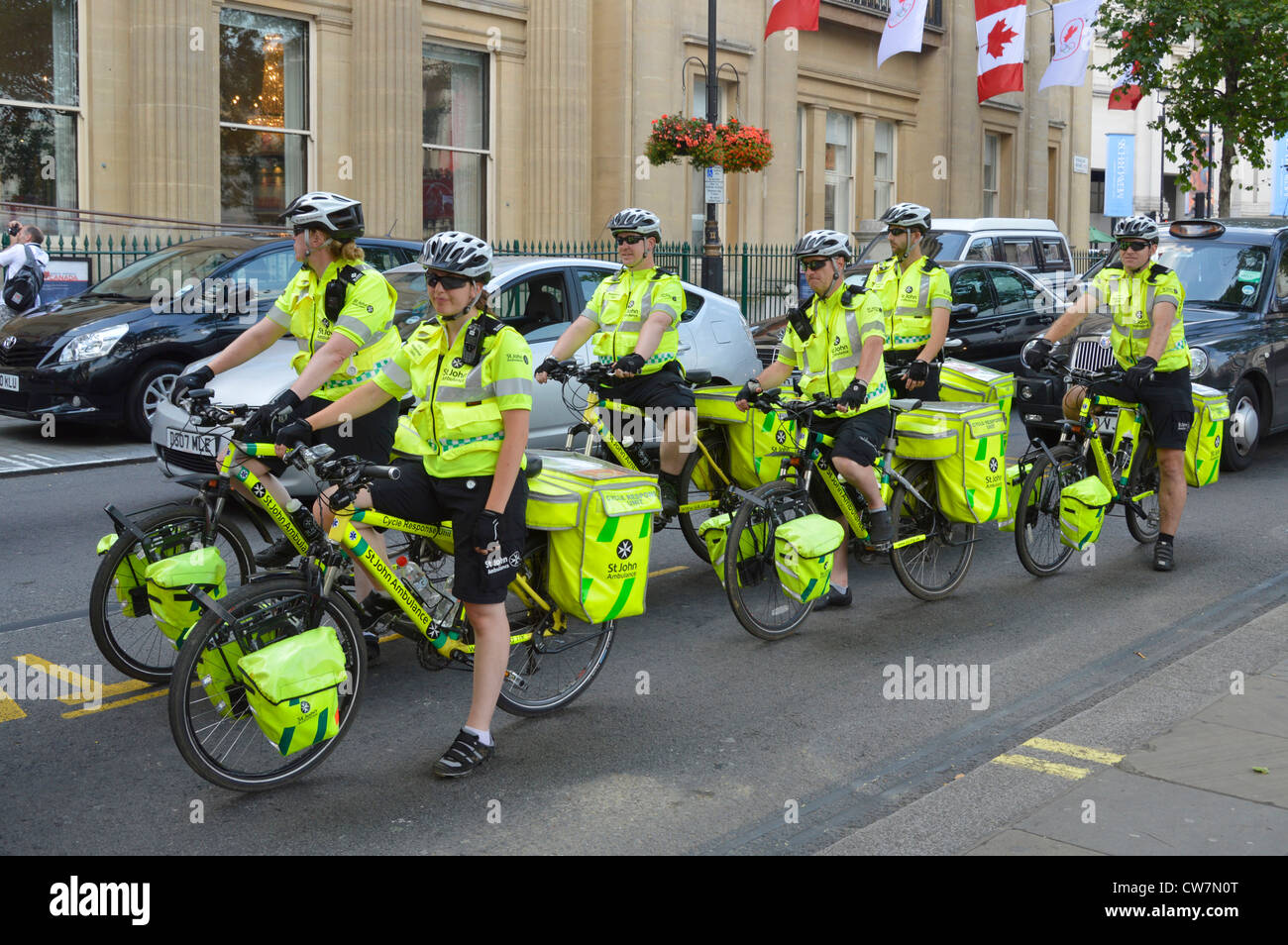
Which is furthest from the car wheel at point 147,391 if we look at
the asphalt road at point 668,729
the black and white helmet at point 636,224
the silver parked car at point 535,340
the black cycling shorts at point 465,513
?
the black cycling shorts at point 465,513

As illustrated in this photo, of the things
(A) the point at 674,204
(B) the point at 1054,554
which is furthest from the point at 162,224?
(B) the point at 1054,554

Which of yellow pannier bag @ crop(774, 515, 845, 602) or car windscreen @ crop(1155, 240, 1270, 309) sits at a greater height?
car windscreen @ crop(1155, 240, 1270, 309)

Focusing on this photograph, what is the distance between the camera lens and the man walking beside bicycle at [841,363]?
6.99 m

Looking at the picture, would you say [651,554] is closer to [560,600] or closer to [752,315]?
[560,600]

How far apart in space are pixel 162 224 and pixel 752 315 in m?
10.7

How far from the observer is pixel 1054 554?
27.7 feet

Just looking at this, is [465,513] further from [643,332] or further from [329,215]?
[643,332]

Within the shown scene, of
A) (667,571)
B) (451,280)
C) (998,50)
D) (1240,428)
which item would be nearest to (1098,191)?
(998,50)

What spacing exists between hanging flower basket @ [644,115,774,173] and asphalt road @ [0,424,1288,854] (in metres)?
13.3

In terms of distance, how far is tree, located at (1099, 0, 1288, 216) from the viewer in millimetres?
24109

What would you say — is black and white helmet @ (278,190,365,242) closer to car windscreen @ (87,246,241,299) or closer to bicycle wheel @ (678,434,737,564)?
bicycle wheel @ (678,434,737,564)

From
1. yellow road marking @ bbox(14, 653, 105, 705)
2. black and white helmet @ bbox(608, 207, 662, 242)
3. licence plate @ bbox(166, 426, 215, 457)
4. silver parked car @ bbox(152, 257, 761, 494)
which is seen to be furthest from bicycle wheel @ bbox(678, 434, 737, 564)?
yellow road marking @ bbox(14, 653, 105, 705)

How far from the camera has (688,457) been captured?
7.97m

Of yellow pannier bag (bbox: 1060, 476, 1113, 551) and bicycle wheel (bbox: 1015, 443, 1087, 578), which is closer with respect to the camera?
yellow pannier bag (bbox: 1060, 476, 1113, 551)
